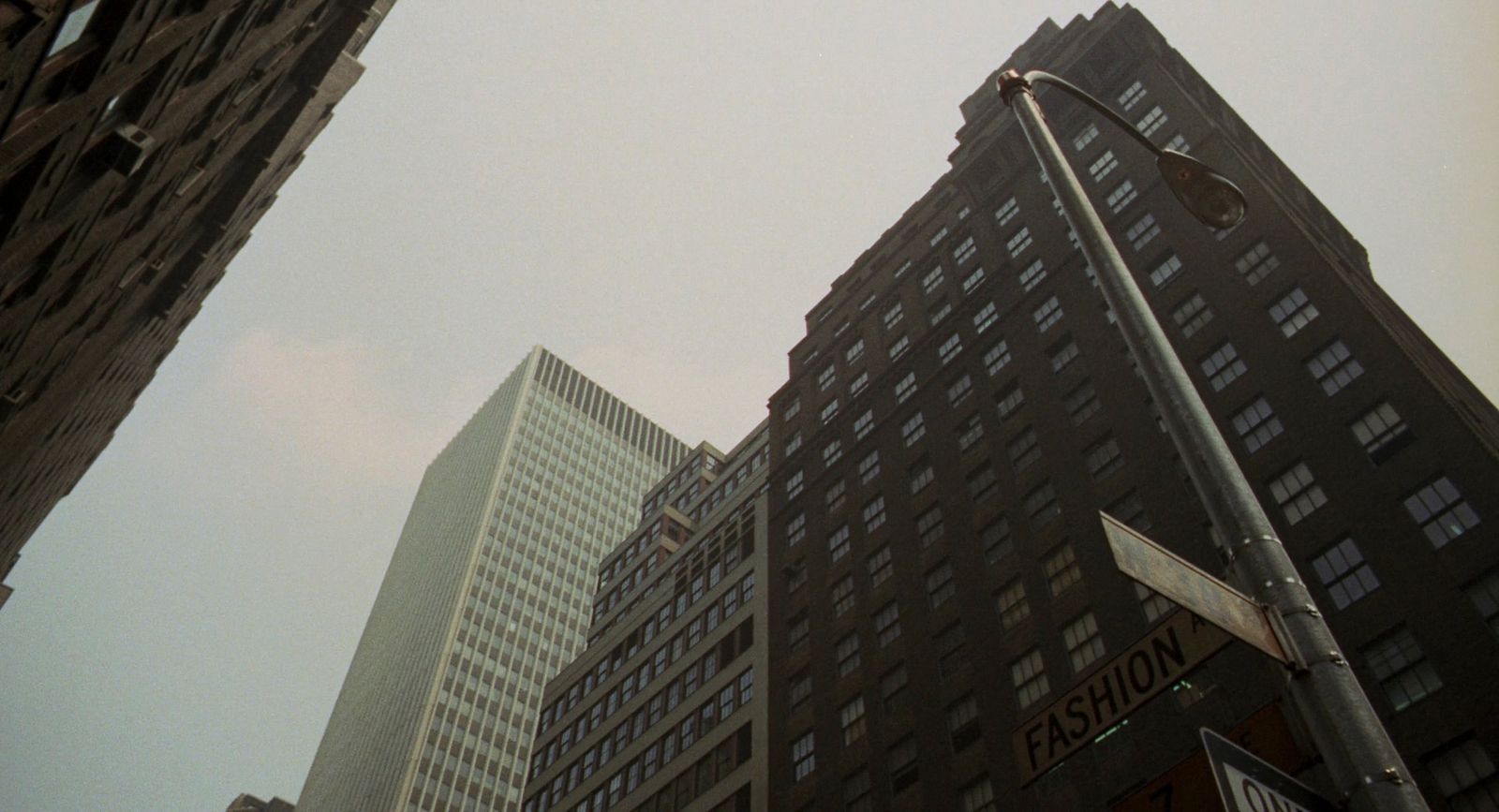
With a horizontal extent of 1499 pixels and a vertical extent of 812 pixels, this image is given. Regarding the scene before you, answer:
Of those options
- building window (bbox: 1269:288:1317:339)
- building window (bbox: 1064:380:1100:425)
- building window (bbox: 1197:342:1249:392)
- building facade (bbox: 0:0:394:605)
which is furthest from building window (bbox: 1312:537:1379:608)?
building facade (bbox: 0:0:394:605)

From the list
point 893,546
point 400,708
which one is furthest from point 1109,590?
point 400,708

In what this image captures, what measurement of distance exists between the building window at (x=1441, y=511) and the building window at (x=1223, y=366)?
Result: 9.09 m

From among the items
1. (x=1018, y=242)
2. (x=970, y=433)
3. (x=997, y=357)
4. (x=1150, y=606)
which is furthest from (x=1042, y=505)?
(x=1018, y=242)

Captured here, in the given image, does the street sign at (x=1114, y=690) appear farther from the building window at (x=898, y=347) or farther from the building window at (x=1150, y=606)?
the building window at (x=898, y=347)

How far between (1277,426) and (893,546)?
64.2ft

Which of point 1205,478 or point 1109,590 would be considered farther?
point 1109,590

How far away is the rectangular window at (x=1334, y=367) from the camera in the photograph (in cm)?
3709

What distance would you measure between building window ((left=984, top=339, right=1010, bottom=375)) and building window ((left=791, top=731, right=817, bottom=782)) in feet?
69.8

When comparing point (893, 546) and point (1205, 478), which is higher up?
point (893, 546)

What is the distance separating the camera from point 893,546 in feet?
168


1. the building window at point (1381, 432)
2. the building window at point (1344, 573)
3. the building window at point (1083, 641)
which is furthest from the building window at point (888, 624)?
the building window at point (1381, 432)

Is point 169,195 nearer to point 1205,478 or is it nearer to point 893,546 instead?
point 1205,478

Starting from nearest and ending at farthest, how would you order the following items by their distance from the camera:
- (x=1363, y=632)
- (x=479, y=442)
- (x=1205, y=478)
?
(x=1205, y=478) < (x=1363, y=632) < (x=479, y=442)

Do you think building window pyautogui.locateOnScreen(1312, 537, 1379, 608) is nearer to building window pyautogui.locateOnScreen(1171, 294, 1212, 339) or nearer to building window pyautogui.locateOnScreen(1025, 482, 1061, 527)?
building window pyautogui.locateOnScreen(1025, 482, 1061, 527)
